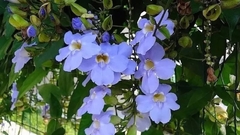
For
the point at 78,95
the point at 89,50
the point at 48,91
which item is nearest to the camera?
the point at 89,50

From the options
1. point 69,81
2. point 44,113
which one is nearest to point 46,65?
point 69,81

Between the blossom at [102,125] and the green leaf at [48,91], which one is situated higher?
the blossom at [102,125]

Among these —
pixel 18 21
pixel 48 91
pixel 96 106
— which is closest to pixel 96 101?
pixel 96 106

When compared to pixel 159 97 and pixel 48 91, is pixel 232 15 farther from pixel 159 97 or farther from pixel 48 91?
pixel 48 91

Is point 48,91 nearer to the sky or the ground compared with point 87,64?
nearer to the ground

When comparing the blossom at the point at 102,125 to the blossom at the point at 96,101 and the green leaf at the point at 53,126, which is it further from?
the green leaf at the point at 53,126

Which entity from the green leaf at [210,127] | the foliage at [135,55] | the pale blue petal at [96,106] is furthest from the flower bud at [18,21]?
the green leaf at [210,127]
